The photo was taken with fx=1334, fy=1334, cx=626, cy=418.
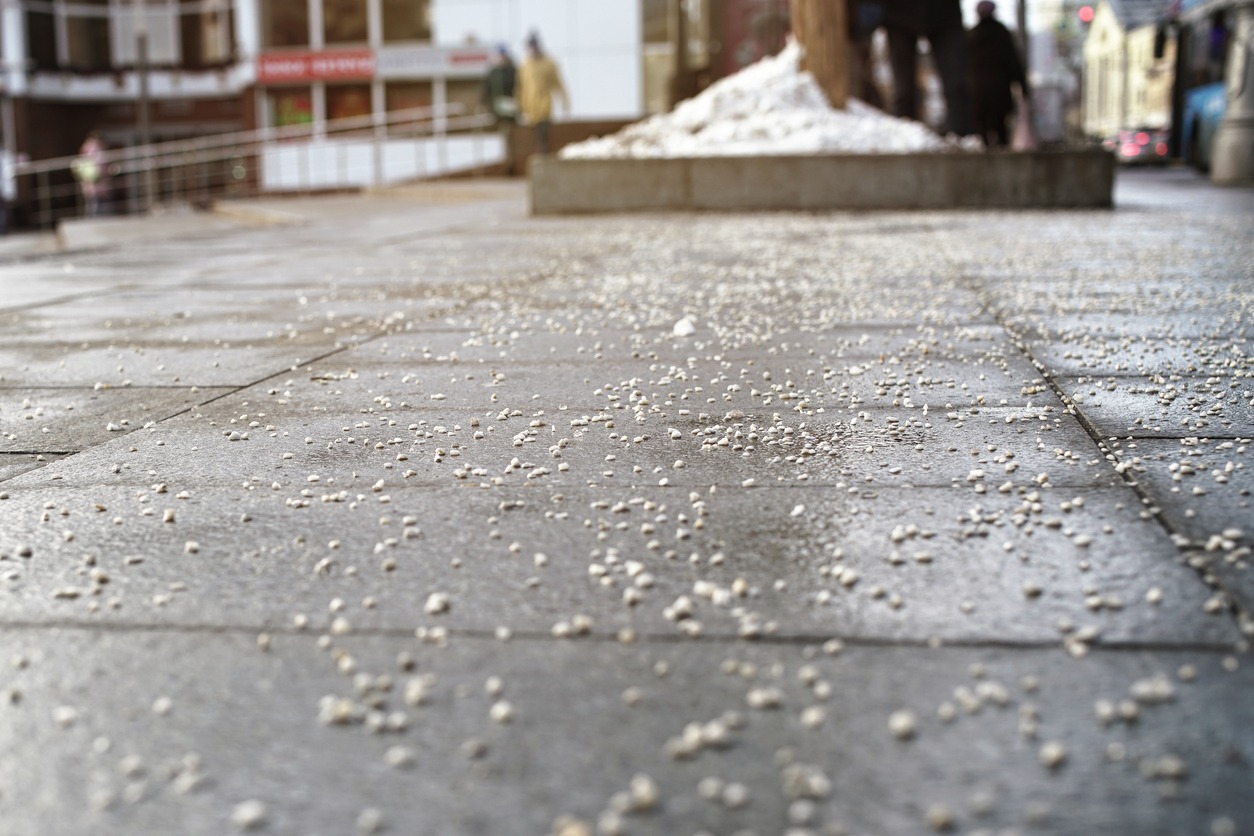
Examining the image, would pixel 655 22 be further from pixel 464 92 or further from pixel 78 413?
pixel 78 413

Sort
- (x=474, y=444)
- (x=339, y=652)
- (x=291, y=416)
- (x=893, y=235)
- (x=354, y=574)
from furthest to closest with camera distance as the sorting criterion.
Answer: (x=893, y=235)
(x=291, y=416)
(x=474, y=444)
(x=354, y=574)
(x=339, y=652)

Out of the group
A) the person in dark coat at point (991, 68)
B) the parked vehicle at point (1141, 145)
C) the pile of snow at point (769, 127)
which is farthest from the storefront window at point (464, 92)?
the pile of snow at point (769, 127)

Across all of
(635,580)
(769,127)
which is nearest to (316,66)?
(769,127)

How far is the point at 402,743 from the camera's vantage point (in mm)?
1479

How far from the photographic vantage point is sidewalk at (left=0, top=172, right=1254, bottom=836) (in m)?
1.38

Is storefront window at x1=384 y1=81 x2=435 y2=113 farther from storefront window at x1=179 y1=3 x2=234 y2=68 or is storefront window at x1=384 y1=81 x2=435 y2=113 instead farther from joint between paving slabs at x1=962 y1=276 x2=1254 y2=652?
joint between paving slabs at x1=962 y1=276 x2=1254 y2=652

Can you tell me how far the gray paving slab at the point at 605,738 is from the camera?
1.33m

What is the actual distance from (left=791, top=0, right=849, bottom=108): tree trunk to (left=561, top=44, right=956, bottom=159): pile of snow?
0.36 ft

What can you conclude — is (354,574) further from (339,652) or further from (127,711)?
(127,711)

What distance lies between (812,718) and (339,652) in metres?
0.63

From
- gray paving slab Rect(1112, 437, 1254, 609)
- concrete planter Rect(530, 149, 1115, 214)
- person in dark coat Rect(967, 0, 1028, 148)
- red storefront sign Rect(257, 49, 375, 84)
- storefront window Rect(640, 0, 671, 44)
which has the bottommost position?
gray paving slab Rect(1112, 437, 1254, 609)

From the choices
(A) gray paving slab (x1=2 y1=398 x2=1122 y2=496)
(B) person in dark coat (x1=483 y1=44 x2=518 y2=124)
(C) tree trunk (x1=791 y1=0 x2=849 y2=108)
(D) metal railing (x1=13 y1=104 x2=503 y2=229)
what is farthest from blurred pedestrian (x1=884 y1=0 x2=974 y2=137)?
(D) metal railing (x1=13 y1=104 x2=503 y2=229)

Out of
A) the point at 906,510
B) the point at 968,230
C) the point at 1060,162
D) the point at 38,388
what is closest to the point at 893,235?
the point at 968,230

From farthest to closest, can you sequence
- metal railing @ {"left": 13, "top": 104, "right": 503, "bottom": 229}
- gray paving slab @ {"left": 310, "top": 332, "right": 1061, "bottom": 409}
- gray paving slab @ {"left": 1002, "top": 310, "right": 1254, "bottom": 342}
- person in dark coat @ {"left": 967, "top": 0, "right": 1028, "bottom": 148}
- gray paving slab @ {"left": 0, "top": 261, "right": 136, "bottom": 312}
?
metal railing @ {"left": 13, "top": 104, "right": 503, "bottom": 229} → person in dark coat @ {"left": 967, "top": 0, "right": 1028, "bottom": 148} → gray paving slab @ {"left": 0, "top": 261, "right": 136, "bottom": 312} → gray paving slab @ {"left": 1002, "top": 310, "right": 1254, "bottom": 342} → gray paving slab @ {"left": 310, "top": 332, "right": 1061, "bottom": 409}
